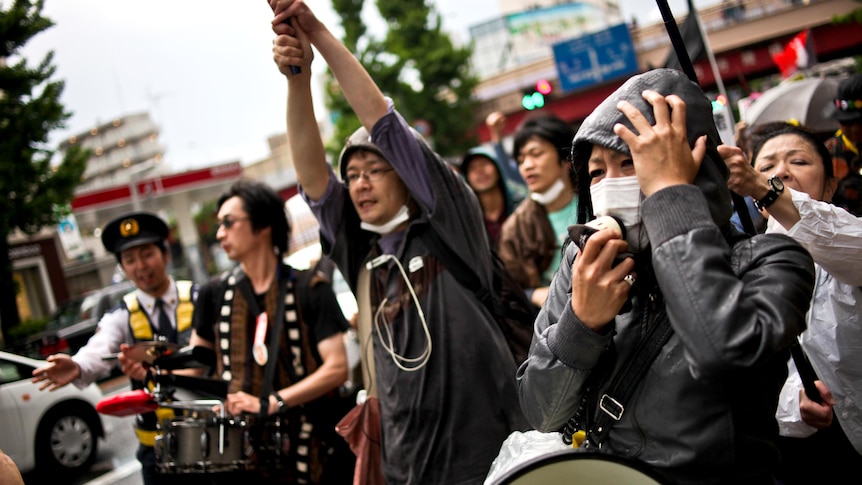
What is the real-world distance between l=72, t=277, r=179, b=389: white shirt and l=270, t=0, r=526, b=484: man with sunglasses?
4.59 ft

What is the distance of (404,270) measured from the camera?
2588mm

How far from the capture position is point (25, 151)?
13703mm

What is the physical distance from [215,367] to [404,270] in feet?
4.12

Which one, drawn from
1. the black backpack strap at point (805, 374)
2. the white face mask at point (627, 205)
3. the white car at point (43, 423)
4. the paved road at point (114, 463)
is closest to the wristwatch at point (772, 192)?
the black backpack strap at point (805, 374)

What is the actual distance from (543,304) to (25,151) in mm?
14787

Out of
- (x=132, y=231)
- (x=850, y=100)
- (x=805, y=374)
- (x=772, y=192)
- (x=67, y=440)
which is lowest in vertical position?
(x=67, y=440)

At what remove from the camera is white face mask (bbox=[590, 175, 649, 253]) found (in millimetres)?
1409

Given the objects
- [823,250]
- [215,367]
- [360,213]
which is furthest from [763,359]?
[215,367]

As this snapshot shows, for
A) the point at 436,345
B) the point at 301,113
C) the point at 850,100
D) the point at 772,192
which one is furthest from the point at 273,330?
the point at 850,100

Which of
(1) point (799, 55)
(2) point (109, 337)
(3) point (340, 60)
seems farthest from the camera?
(1) point (799, 55)

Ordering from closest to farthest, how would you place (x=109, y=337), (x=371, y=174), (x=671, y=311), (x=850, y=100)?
(x=671, y=311) < (x=371, y=174) < (x=109, y=337) < (x=850, y=100)

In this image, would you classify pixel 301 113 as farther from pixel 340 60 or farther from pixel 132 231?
pixel 132 231

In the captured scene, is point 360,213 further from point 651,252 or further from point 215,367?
point 651,252

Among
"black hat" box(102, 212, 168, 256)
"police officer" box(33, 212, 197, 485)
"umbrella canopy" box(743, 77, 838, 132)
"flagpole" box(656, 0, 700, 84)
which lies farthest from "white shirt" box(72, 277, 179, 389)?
"umbrella canopy" box(743, 77, 838, 132)
